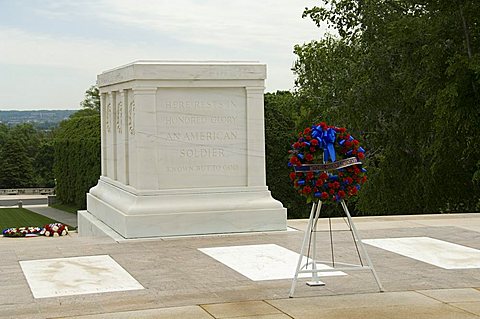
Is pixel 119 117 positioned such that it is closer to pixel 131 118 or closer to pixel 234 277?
pixel 131 118

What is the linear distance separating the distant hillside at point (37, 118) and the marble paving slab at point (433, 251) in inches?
4438

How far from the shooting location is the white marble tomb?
458 inches

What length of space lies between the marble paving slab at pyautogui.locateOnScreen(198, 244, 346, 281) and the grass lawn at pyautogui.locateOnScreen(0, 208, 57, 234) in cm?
3698

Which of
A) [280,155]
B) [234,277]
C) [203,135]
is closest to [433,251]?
[234,277]

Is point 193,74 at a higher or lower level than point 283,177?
higher

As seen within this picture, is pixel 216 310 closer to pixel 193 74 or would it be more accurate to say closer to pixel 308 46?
pixel 193 74

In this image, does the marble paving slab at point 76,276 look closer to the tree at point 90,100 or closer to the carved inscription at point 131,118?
the carved inscription at point 131,118

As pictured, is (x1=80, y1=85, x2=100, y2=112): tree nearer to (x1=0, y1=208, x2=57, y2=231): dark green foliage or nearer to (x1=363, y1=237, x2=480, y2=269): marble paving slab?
(x1=0, y1=208, x2=57, y2=231): dark green foliage

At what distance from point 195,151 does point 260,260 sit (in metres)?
2.68

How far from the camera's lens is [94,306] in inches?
295

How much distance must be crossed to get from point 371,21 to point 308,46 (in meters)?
13.7

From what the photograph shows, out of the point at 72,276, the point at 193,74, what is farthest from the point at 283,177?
the point at 72,276

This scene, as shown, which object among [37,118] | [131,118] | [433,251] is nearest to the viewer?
[433,251]

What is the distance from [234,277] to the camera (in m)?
8.71
